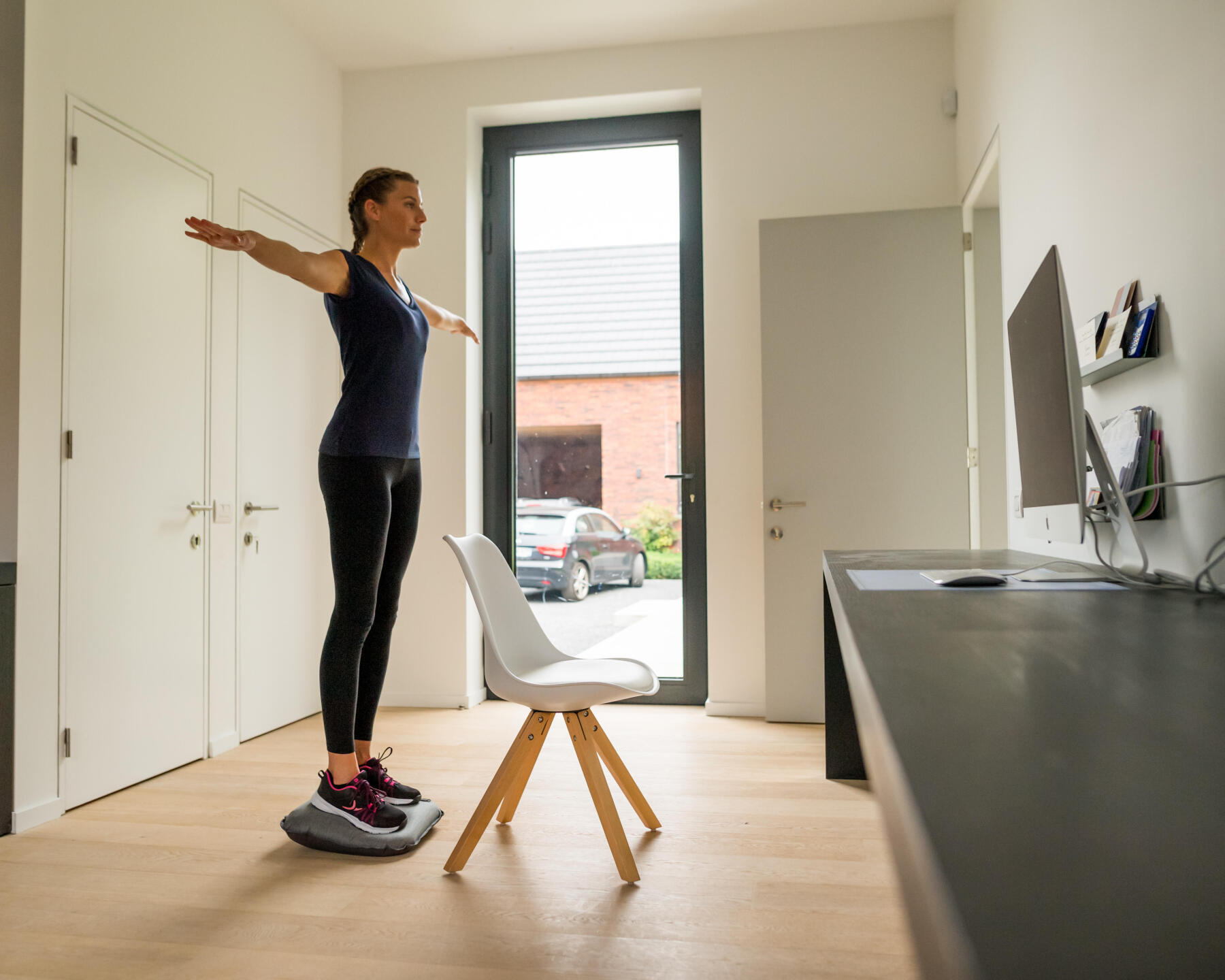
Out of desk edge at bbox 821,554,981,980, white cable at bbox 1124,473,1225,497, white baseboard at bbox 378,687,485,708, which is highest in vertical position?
white cable at bbox 1124,473,1225,497

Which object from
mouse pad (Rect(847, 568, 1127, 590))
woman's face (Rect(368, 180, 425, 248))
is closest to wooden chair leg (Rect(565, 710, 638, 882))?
mouse pad (Rect(847, 568, 1127, 590))

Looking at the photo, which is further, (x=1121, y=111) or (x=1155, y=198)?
(x=1121, y=111)

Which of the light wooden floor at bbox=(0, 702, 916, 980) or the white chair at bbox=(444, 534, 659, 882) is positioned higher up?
the white chair at bbox=(444, 534, 659, 882)

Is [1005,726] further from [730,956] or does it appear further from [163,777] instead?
[163,777]

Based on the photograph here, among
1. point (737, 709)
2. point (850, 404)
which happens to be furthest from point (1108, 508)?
point (737, 709)

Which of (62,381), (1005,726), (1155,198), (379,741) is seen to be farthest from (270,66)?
(1005,726)

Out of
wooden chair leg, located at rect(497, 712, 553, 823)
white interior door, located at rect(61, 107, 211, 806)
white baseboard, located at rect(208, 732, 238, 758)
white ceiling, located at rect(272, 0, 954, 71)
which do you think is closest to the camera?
wooden chair leg, located at rect(497, 712, 553, 823)

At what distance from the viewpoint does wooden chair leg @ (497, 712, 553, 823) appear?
195cm

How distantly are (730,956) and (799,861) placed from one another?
0.48 metres

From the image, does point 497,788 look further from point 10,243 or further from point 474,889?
point 10,243

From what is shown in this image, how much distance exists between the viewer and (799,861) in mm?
1947

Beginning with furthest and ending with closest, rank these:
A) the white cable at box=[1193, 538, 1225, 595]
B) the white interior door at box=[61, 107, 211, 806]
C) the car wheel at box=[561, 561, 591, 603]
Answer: the car wheel at box=[561, 561, 591, 603] → the white interior door at box=[61, 107, 211, 806] → the white cable at box=[1193, 538, 1225, 595]

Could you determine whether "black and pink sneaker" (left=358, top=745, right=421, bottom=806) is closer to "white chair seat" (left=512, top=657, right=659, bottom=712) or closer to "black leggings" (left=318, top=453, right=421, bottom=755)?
"black leggings" (left=318, top=453, right=421, bottom=755)

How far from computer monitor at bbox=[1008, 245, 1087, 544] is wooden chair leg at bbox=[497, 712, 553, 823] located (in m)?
1.09
